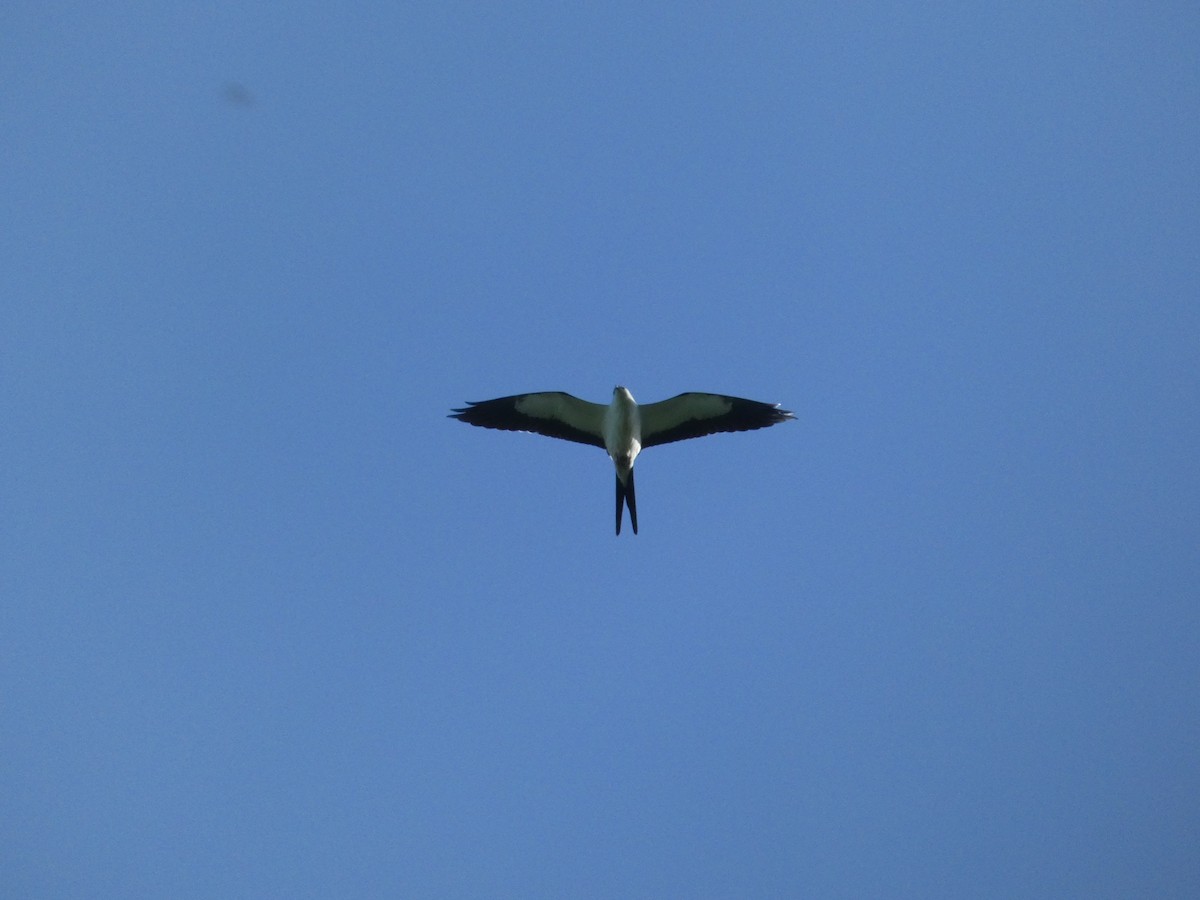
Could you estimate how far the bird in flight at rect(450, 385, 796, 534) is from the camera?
12086 mm

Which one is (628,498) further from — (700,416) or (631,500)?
(700,416)

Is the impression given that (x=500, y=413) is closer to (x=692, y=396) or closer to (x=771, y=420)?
(x=692, y=396)

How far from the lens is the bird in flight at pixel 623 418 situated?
12.1 m

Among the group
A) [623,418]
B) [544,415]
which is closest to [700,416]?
[623,418]

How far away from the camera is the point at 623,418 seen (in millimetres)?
12078

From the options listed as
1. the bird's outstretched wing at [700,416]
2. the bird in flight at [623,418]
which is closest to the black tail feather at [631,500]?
the bird in flight at [623,418]

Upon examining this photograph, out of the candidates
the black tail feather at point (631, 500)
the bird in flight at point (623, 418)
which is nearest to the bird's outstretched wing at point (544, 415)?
the bird in flight at point (623, 418)

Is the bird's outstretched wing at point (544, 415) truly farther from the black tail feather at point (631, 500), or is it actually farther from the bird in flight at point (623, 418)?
the black tail feather at point (631, 500)

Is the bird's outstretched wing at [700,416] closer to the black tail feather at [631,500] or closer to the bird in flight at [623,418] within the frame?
the bird in flight at [623,418]

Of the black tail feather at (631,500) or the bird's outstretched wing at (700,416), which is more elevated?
the bird's outstretched wing at (700,416)

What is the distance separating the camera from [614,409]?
12.2m

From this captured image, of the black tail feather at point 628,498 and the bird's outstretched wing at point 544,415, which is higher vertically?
the bird's outstretched wing at point 544,415

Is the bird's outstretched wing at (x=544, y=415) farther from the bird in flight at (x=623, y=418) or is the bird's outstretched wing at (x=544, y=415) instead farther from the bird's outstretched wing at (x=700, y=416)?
the bird's outstretched wing at (x=700, y=416)

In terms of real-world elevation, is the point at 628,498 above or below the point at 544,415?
below
